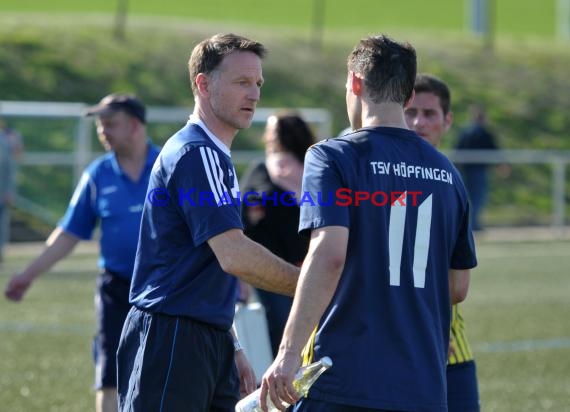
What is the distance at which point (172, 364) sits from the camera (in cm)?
420

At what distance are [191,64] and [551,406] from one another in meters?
4.45

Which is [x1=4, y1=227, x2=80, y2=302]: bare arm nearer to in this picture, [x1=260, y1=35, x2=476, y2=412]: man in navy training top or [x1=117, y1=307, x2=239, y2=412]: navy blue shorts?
[x1=117, y1=307, x2=239, y2=412]: navy blue shorts

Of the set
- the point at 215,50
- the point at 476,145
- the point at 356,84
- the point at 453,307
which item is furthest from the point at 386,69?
the point at 476,145

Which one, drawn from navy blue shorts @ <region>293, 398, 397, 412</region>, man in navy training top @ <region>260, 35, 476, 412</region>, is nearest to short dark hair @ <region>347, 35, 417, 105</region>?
man in navy training top @ <region>260, 35, 476, 412</region>

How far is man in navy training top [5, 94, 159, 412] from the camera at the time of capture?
6.17 meters

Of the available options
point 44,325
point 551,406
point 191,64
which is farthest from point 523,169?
point 191,64

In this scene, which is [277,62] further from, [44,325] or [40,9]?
[44,325]

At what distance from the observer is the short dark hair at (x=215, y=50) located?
433cm

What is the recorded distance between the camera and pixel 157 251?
422 cm

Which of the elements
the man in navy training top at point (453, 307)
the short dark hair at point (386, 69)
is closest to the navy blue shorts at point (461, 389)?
the man in navy training top at point (453, 307)

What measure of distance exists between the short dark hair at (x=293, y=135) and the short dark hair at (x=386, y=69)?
3.03 metres

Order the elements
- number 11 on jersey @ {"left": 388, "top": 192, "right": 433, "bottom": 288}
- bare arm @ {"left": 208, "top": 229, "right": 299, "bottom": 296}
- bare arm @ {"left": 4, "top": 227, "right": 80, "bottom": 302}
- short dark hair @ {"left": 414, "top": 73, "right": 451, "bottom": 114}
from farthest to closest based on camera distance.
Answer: bare arm @ {"left": 4, "top": 227, "right": 80, "bottom": 302}
short dark hair @ {"left": 414, "top": 73, "right": 451, "bottom": 114}
bare arm @ {"left": 208, "top": 229, "right": 299, "bottom": 296}
number 11 on jersey @ {"left": 388, "top": 192, "right": 433, "bottom": 288}

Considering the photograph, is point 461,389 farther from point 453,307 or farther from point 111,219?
point 111,219

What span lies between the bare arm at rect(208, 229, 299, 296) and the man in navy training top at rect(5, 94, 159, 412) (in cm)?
219
